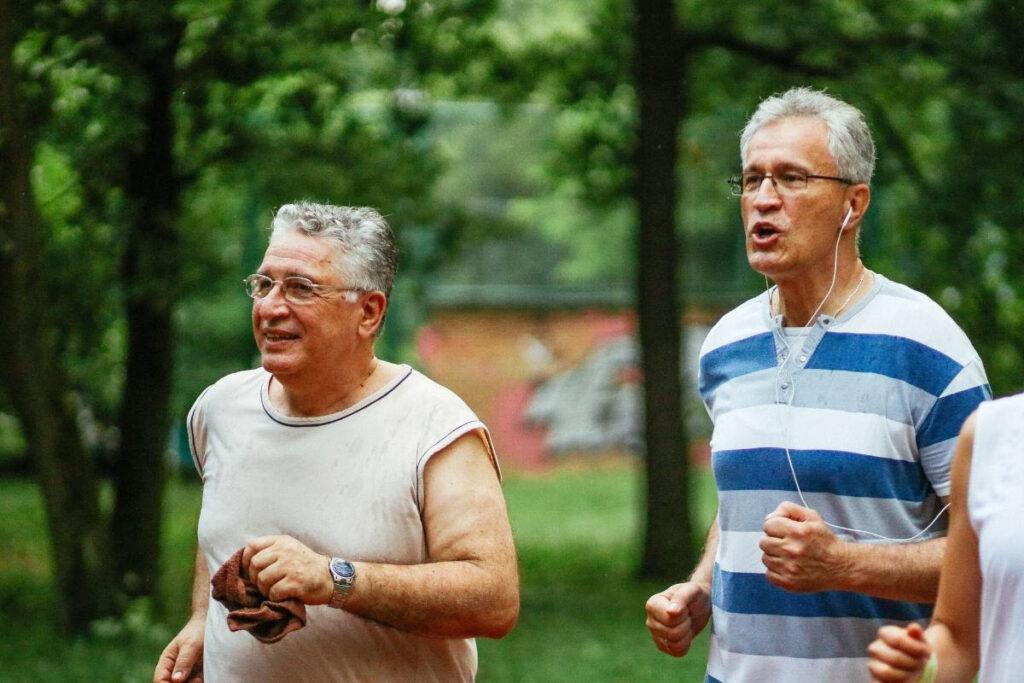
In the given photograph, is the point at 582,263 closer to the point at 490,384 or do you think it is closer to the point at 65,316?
the point at 490,384

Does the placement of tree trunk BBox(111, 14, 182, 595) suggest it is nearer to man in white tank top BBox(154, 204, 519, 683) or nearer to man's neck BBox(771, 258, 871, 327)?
man in white tank top BBox(154, 204, 519, 683)

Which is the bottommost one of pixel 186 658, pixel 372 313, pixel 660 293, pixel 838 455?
pixel 660 293

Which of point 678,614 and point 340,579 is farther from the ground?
point 340,579

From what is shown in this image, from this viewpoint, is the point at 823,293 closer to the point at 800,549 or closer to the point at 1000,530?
the point at 800,549

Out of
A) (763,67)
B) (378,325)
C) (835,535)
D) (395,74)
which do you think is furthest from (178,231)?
(835,535)

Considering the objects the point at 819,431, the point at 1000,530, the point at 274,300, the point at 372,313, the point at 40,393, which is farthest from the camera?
the point at 40,393

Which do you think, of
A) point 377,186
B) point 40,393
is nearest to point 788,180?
point 40,393

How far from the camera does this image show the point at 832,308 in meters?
3.43

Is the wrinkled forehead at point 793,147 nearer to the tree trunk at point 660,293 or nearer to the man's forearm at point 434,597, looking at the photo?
the man's forearm at point 434,597

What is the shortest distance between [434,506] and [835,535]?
2.87 feet

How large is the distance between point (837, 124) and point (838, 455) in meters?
0.79

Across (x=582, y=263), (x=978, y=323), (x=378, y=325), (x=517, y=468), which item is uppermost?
(x=378, y=325)

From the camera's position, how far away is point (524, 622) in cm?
1098

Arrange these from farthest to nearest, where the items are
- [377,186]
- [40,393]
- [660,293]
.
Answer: [660,293], [377,186], [40,393]
